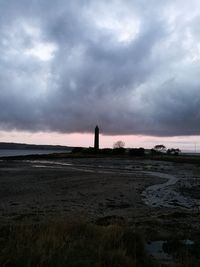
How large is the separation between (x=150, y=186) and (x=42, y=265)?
21.9 m

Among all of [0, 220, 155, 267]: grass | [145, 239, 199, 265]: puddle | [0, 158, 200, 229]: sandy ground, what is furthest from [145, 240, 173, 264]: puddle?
[0, 158, 200, 229]: sandy ground

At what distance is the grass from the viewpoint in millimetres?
5992

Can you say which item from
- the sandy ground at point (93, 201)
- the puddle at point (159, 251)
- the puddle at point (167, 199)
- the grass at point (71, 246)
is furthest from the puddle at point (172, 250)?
the puddle at point (167, 199)

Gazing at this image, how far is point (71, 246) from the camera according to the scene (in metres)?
6.84

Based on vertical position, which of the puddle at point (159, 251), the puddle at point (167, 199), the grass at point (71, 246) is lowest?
the puddle at point (167, 199)

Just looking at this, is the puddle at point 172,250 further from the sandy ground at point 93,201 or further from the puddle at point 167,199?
the puddle at point 167,199

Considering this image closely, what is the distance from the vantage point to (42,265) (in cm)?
574

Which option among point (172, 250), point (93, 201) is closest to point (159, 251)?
point (172, 250)

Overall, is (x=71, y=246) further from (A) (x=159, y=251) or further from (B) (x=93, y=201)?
(B) (x=93, y=201)

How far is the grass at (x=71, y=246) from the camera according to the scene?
599 cm

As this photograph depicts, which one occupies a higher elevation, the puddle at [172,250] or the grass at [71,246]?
the grass at [71,246]

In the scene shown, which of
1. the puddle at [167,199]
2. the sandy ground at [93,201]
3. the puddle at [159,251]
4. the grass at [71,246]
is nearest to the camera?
the grass at [71,246]

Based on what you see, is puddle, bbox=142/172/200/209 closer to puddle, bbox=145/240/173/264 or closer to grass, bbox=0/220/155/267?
puddle, bbox=145/240/173/264

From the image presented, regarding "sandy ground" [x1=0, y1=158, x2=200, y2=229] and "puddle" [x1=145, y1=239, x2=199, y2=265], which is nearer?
"puddle" [x1=145, y1=239, x2=199, y2=265]
